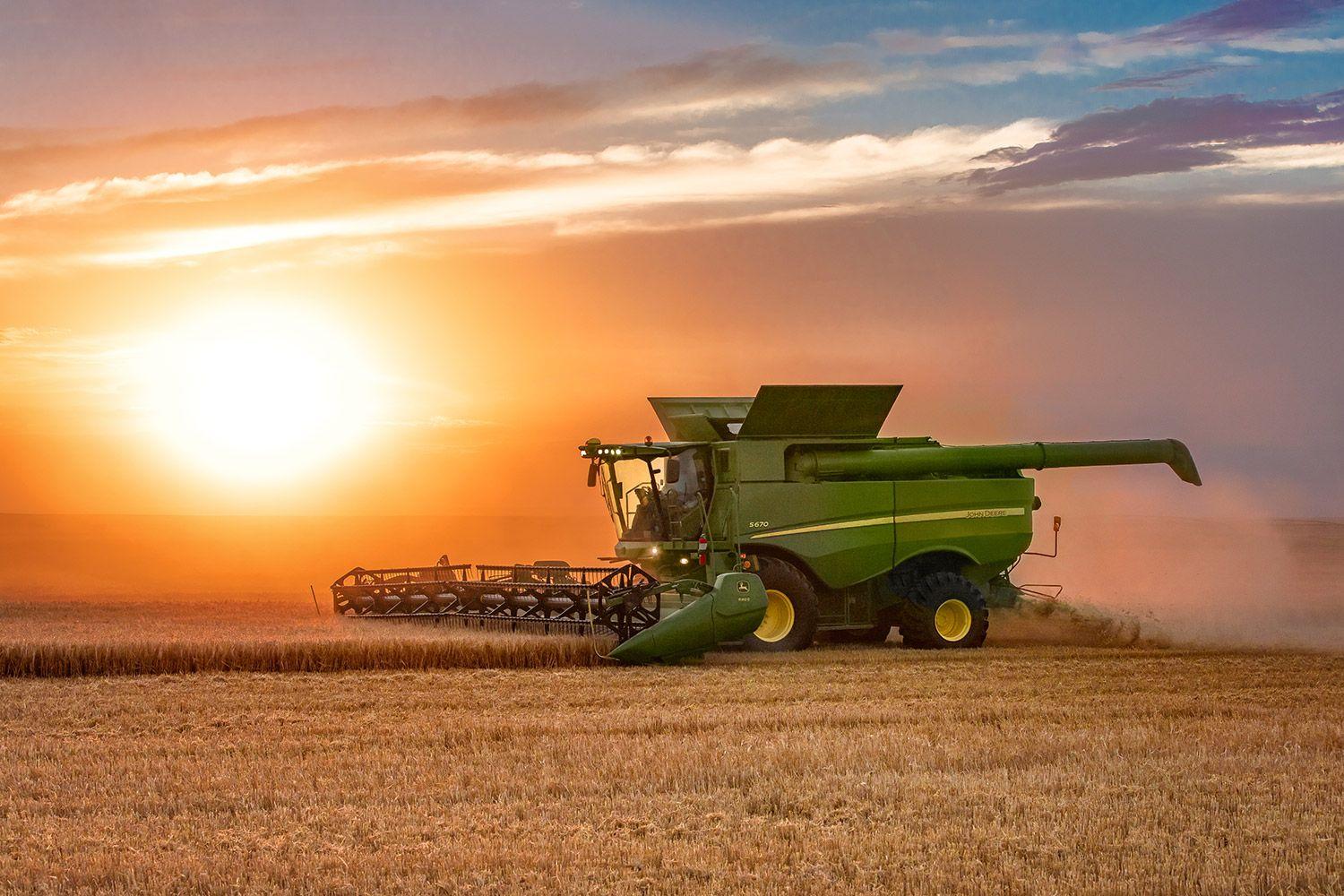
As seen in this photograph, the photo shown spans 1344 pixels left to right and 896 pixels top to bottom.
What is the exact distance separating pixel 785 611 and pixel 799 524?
3.44 feet

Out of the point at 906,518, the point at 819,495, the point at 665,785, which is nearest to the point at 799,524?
the point at 819,495

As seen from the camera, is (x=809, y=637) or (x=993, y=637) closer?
(x=809, y=637)

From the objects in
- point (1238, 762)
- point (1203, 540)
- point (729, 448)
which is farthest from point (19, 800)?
point (1203, 540)

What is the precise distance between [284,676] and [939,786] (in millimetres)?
7104

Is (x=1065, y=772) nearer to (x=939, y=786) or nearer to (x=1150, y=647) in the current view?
(x=939, y=786)

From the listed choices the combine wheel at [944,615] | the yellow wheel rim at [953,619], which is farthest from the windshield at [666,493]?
the yellow wheel rim at [953,619]

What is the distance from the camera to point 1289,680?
44.8 feet

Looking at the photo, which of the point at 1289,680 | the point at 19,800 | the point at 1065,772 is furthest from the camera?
the point at 1289,680

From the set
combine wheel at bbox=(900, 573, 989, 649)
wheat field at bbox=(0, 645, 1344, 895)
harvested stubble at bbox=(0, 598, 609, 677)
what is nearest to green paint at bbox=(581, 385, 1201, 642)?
combine wheel at bbox=(900, 573, 989, 649)

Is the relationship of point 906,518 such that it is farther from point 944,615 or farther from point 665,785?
point 665,785

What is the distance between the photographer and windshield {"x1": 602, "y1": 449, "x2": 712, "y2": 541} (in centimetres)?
1678

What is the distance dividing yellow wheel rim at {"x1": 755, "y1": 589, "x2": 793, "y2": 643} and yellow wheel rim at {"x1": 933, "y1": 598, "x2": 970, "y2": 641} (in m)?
1.98

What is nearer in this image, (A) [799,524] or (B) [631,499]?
(A) [799,524]

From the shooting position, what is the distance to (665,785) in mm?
8414
